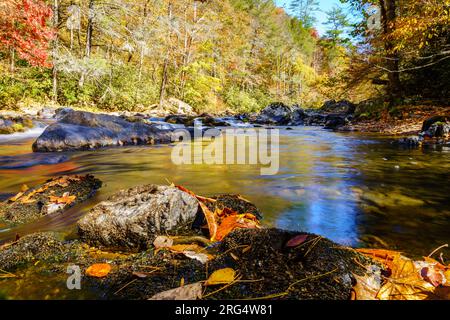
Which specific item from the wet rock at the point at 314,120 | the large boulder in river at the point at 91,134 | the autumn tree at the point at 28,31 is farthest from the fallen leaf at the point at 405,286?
the autumn tree at the point at 28,31

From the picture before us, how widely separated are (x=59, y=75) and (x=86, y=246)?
17.9 metres

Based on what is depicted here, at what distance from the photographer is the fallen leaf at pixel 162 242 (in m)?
1.68

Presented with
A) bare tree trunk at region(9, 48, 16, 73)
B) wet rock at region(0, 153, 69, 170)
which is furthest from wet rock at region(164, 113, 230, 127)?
bare tree trunk at region(9, 48, 16, 73)

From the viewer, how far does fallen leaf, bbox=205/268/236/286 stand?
124 centimetres

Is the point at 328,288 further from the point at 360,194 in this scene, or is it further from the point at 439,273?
the point at 360,194

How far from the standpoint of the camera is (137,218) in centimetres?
177

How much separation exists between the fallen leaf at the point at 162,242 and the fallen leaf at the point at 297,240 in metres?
0.70

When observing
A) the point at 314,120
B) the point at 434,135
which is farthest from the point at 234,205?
the point at 314,120

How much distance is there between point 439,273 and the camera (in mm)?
1409

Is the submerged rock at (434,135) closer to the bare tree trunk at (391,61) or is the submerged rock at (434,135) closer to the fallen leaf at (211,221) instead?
the bare tree trunk at (391,61)

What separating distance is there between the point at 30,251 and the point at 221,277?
112cm

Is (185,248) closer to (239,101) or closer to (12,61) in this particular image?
(12,61)

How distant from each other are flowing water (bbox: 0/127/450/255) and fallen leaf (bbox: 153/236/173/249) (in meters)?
0.80

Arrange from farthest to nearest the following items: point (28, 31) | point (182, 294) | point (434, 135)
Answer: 1. point (28, 31)
2. point (434, 135)
3. point (182, 294)
